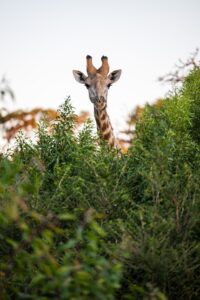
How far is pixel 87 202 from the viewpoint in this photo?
17.9 ft

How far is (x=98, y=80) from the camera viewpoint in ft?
35.2

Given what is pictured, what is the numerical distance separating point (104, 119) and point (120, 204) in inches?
196

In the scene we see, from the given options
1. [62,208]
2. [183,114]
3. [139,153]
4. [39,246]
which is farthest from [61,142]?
[39,246]

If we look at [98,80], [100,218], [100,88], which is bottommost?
[100,218]

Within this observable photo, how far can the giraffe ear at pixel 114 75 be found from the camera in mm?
11438

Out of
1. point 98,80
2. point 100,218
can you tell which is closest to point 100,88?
point 98,80

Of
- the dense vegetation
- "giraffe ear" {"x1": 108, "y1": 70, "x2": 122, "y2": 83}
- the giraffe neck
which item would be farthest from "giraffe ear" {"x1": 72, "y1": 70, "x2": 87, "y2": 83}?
the dense vegetation

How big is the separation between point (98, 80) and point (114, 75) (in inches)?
37.4

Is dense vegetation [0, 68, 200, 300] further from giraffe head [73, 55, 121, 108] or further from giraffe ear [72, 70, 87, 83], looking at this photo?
giraffe ear [72, 70, 87, 83]

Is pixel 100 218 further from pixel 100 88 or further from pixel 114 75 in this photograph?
pixel 114 75

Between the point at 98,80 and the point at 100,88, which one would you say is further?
the point at 98,80

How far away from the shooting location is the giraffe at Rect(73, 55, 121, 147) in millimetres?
10352

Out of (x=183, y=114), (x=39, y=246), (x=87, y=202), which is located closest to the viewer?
(x=39, y=246)

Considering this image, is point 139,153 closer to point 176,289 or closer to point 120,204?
point 120,204
